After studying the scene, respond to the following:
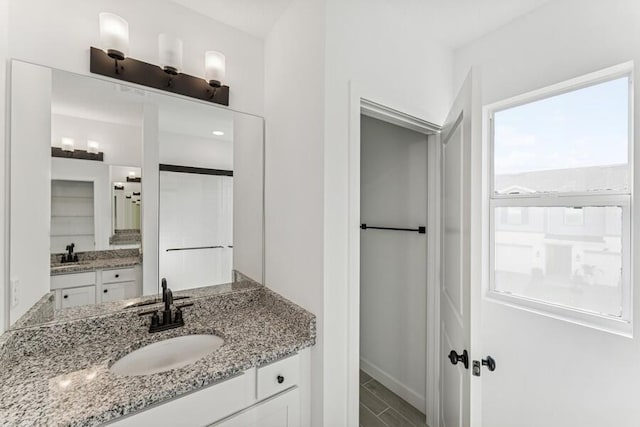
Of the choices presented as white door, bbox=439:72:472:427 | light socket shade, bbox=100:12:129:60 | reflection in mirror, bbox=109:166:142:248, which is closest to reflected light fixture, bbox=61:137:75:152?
reflection in mirror, bbox=109:166:142:248

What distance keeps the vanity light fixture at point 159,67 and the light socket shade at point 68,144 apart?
0.33 m

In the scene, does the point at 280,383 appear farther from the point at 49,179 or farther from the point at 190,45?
the point at 190,45

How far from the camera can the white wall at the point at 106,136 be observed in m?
1.19

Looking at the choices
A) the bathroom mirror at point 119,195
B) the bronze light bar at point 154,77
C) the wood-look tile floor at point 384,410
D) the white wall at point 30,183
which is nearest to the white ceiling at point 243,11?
the bronze light bar at point 154,77

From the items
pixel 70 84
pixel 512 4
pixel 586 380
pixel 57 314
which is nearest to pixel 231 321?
pixel 57 314

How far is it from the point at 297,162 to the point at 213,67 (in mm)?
718

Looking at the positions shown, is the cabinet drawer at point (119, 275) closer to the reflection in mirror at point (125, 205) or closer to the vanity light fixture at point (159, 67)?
the reflection in mirror at point (125, 205)

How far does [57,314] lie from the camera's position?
46.6 inches

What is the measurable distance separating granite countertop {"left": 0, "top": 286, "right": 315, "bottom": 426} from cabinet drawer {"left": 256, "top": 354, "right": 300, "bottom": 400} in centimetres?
4

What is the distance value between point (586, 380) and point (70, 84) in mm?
2814

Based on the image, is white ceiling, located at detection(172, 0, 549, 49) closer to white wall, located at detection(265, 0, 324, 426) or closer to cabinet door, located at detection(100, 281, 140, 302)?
white wall, located at detection(265, 0, 324, 426)

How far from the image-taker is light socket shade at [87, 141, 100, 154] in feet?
4.23

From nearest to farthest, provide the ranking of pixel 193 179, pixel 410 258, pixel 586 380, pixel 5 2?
pixel 5 2 → pixel 586 380 → pixel 193 179 → pixel 410 258

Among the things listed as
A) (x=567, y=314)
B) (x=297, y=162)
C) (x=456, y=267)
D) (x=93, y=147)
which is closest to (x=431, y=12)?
(x=297, y=162)
